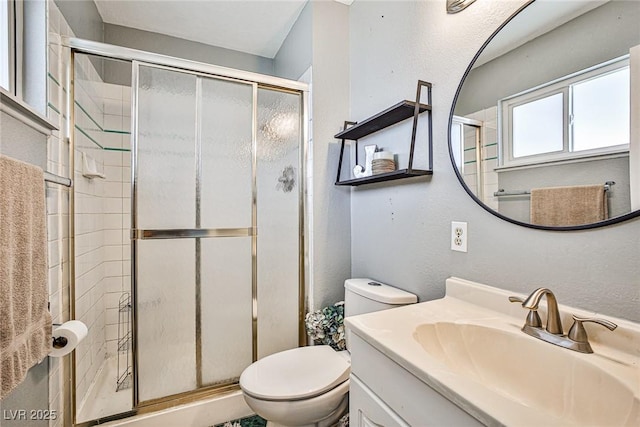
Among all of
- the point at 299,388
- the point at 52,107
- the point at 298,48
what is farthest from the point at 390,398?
the point at 298,48

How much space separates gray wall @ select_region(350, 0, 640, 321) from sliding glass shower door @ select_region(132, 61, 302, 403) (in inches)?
18.9

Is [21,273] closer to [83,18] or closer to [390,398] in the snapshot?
[390,398]

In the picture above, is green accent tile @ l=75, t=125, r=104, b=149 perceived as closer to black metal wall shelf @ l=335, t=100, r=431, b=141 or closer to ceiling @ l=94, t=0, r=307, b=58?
ceiling @ l=94, t=0, r=307, b=58

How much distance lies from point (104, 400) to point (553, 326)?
2.17m

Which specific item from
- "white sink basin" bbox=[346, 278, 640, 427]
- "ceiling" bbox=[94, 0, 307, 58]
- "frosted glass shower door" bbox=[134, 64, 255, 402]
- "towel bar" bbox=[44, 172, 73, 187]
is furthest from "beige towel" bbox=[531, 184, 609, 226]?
"ceiling" bbox=[94, 0, 307, 58]

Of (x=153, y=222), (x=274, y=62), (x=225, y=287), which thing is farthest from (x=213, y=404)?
(x=274, y=62)

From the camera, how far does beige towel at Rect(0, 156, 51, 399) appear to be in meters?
0.77

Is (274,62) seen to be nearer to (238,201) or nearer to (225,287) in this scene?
(238,201)

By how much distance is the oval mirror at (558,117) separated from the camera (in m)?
0.73

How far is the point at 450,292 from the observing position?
1131 mm

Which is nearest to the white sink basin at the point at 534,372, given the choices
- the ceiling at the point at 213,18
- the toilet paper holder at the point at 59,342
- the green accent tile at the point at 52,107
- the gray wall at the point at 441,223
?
the gray wall at the point at 441,223

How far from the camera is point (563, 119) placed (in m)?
0.84

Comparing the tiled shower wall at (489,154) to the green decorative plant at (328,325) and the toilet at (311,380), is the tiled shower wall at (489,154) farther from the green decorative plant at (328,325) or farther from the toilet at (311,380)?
the green decorative plant at (328,325)

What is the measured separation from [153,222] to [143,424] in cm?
102
